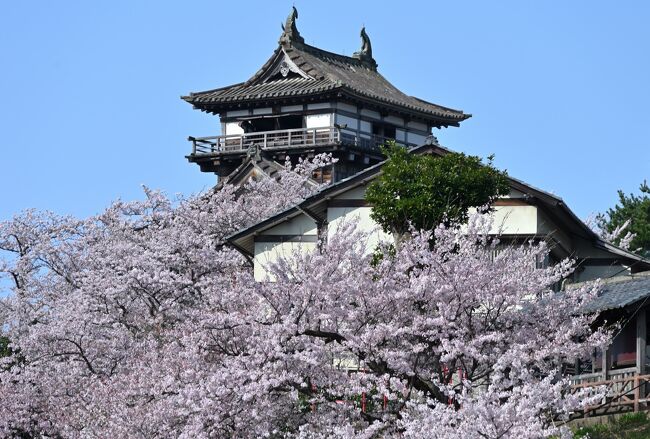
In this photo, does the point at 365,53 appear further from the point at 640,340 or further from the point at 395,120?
the point at 640,340

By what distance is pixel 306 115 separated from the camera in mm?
52781

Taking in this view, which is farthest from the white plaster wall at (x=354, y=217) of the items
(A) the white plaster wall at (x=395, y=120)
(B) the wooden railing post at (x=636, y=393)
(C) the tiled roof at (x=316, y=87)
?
(A) the white plaster wall at (x=395, y=120)

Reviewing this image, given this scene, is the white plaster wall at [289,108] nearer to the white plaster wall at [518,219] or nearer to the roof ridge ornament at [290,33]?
the roof ridge ornament at [290,33]

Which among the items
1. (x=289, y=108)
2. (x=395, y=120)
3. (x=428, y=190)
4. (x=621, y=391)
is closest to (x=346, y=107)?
(x=289, y=108)

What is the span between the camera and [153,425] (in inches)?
900

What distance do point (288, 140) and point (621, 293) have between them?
27271 mm

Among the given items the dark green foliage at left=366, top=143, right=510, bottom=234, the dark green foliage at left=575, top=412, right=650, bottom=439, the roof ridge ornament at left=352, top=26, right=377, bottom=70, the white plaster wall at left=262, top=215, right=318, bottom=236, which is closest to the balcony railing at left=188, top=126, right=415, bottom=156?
the roof ridge ornament at left=352, top=26, right=377, bottom=70

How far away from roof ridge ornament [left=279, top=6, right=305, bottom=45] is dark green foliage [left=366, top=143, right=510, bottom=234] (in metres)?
28.5

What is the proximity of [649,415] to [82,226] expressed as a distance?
2009 cm

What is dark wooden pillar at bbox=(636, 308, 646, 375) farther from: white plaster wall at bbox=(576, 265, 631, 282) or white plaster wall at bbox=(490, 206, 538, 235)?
white plaster wall at bbox=(576, 265, 631, 282)

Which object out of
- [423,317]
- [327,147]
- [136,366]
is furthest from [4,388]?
[327,147]

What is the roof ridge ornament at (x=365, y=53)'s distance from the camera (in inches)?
2336

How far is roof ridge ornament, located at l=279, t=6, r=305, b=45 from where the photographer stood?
55150 mm

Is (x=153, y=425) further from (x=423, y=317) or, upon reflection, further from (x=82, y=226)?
(x=82, y=226)
